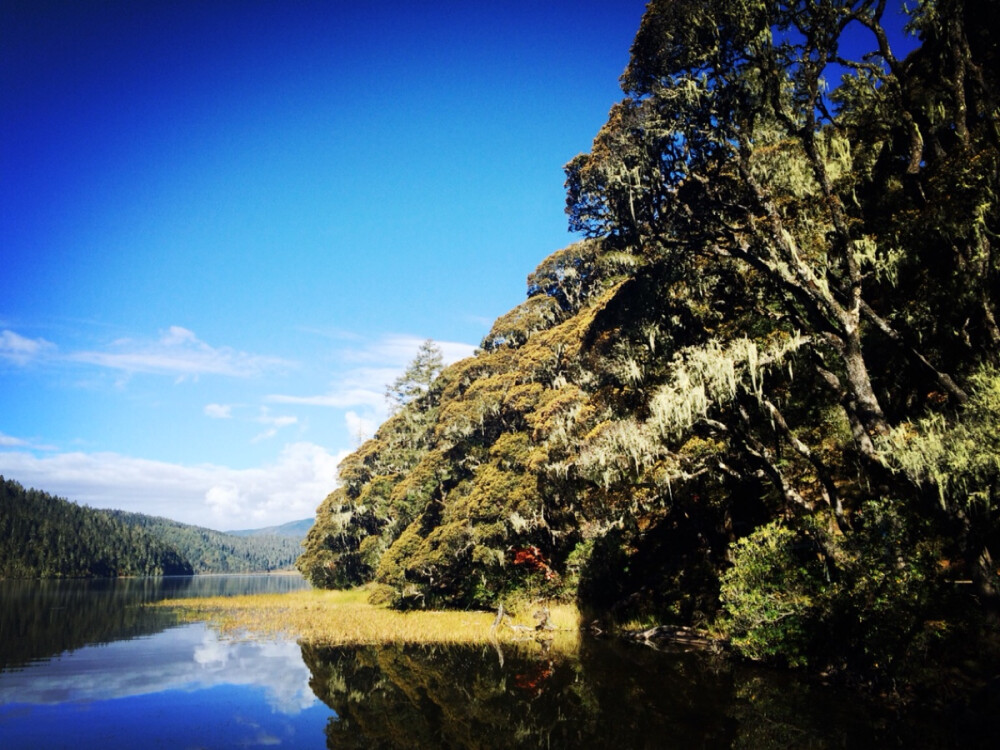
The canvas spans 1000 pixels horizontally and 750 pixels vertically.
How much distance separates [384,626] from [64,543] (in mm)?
157390

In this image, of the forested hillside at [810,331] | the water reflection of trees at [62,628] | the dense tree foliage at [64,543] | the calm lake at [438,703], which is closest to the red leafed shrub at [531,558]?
the forested hillside at [810,331]

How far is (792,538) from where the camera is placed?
12.5 meters

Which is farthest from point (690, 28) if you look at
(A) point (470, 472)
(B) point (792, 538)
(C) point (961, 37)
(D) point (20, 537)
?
(D) point (20, 537)

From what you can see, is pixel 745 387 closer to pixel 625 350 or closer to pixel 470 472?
pixel 625 350

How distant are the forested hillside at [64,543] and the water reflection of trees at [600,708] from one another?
15604 centimetres

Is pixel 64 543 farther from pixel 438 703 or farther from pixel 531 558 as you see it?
pixel 438 703

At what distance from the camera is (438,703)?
11117 millimetres

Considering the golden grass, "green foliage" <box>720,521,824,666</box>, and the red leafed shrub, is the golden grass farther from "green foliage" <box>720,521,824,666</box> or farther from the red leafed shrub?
→ "green foliage" <box>720,521,824,666</box>

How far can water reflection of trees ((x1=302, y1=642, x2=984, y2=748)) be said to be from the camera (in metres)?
8.23

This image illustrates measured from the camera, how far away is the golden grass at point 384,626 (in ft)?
66.6

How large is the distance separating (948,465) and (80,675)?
68.8 ft

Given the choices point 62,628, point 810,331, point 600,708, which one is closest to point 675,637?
point 600,708

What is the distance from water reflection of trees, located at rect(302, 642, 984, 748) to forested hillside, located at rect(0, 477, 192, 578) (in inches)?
6143

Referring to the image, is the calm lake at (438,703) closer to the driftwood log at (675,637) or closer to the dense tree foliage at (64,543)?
the driftwood log at (675,637)
